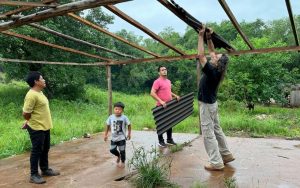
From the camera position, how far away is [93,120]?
44.8ft

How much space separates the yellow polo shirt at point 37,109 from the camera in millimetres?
4953

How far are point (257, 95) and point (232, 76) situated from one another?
1.60 m

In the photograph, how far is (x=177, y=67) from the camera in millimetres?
31750

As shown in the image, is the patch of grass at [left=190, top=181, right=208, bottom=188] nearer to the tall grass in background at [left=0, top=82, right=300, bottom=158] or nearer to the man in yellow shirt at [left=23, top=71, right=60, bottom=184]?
the man in yellow shirt at [left=23, top=71, right=60, bottom=184]

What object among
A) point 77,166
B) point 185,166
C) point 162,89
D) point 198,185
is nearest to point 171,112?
point 162,89

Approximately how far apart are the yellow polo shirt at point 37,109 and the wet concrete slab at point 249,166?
2.03m

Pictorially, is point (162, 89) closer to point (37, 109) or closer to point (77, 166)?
point (77, 166)

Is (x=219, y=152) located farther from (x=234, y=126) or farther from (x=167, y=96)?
(x=234, y=126)

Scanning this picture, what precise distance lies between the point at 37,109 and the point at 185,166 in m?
2.50

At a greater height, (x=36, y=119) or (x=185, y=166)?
(x=36, y=119)

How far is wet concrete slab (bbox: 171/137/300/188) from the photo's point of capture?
193 inches

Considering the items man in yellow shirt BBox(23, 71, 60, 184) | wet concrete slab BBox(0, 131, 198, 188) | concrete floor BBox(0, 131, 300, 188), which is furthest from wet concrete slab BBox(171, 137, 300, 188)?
man in yellow shirt BBox(23, 71, 60, 184)

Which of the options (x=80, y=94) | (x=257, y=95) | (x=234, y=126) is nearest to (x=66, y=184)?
(x=234, y=126)

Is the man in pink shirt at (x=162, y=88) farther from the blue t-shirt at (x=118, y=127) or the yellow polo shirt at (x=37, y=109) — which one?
the yellow polo shirt at (x=37, y=109)
